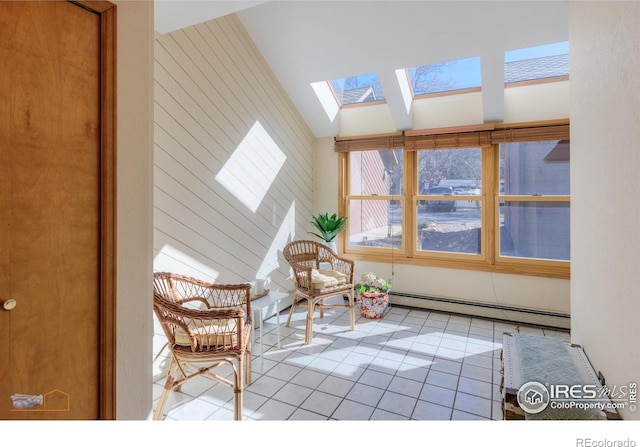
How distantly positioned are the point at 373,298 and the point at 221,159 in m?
2.17

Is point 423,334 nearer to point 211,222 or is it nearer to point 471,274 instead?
point 471,274

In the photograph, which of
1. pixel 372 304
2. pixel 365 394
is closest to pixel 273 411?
pixel 365 394

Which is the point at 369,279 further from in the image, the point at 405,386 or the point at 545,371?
the point at 545,371

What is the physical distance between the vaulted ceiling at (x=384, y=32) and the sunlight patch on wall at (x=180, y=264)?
1563 millimetres

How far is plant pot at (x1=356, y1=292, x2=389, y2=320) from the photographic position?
3.78 meters

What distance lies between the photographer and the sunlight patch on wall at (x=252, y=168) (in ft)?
10.3

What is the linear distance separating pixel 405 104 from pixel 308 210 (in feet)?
5.86

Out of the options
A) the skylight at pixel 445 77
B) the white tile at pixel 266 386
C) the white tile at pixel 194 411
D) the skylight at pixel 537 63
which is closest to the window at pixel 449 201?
the skylight at pixel 445 77

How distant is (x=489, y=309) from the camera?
12.5 feet

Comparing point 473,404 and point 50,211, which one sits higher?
point 50,211

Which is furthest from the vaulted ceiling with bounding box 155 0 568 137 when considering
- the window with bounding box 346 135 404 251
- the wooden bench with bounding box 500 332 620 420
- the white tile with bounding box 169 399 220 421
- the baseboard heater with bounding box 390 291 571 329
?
the white tile with bounding box 169 399 220 421

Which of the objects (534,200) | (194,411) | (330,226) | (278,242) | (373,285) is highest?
(534,200)

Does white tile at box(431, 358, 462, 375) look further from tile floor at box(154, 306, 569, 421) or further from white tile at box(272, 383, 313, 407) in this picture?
white tile at box(272, 383, 313, 407)

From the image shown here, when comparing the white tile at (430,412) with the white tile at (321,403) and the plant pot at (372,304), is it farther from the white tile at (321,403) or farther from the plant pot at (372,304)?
the plant pot at (372,304)
